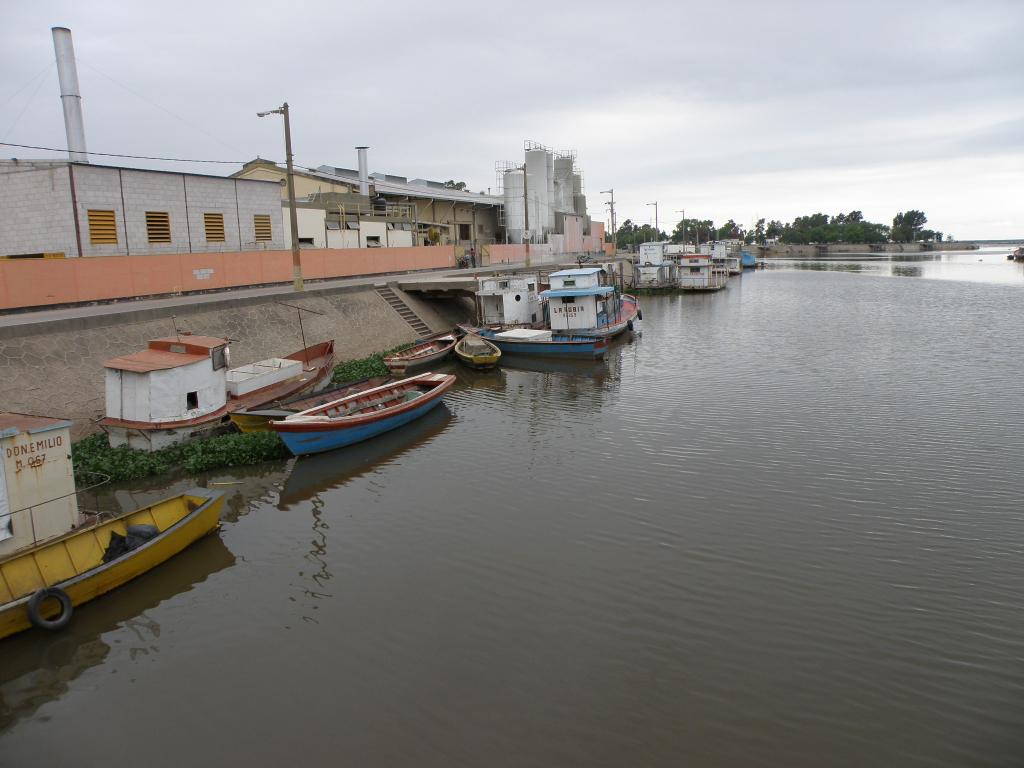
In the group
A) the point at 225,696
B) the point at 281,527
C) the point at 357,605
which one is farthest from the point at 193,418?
the point at 225,696

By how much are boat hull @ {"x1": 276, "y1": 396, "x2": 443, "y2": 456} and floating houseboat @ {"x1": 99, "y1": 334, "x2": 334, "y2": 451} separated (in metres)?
2.77

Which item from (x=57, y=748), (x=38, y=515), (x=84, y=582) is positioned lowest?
(x=57, y=748)

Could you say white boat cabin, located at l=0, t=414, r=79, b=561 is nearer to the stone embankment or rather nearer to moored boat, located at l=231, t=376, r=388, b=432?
moored boat, located at l=231, t=376, r=388, b=432

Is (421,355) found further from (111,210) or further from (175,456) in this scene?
(111,210)

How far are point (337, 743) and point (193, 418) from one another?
1341 centimetres

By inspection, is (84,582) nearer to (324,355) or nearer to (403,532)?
(403,532)

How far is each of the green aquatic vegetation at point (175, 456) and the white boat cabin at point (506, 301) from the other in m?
22.3

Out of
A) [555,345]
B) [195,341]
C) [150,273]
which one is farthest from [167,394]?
[555,345]

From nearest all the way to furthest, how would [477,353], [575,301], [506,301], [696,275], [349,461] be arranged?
1. [349,461]
2. [477,353]
3. [575,301]
4. [506,301]
5. [696,275]

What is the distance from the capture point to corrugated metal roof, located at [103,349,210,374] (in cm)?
1827

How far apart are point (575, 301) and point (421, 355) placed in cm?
922

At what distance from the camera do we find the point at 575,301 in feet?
120

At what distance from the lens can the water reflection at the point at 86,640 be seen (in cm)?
1003

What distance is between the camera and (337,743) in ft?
28.4
